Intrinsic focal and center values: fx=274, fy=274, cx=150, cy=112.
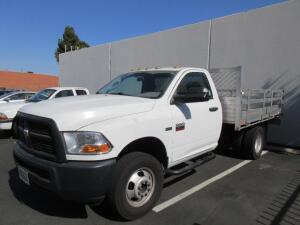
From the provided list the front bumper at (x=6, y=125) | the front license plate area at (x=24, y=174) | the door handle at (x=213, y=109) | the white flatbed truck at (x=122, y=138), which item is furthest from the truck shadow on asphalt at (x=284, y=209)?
the front bumper at (x=6, y=125)

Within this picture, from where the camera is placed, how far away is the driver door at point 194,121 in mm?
4070

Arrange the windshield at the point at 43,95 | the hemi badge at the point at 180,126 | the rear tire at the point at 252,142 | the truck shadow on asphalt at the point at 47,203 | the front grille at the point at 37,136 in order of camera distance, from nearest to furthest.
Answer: the front grille at the point at 37,136
the truck shadow on asphalt at the point at 47,203
the hemi badge at the point at 180,126
the rear tire at the point at 252,142
the windshield at the point at 43,95

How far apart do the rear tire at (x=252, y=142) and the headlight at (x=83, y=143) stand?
4481 millimetres

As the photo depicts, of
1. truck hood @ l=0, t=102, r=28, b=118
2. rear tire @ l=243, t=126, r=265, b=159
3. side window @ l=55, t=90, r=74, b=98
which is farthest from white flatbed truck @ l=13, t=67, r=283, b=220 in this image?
side window @ l=55, t=90, r=74, b=98

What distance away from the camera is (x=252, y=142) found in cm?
647

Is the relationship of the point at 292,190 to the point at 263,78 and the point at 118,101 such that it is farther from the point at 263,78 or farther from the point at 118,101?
the point at 263,78

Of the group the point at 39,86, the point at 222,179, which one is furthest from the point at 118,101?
the point at 39,86

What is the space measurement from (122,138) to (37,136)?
102cm

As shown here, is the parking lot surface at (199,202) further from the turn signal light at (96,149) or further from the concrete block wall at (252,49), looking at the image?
the concrete block wall at (252,49)

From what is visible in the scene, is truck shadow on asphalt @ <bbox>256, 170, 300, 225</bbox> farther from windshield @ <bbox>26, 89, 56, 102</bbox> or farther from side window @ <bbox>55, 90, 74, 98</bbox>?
windshield @ <bbox>26, 89, 56, 102</bbox>

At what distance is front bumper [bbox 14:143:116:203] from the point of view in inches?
116

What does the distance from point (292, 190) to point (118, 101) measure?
137 inches

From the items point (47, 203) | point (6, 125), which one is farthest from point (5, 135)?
point (47, 203)

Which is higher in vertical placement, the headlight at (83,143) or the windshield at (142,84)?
the windshield at (142,84)
